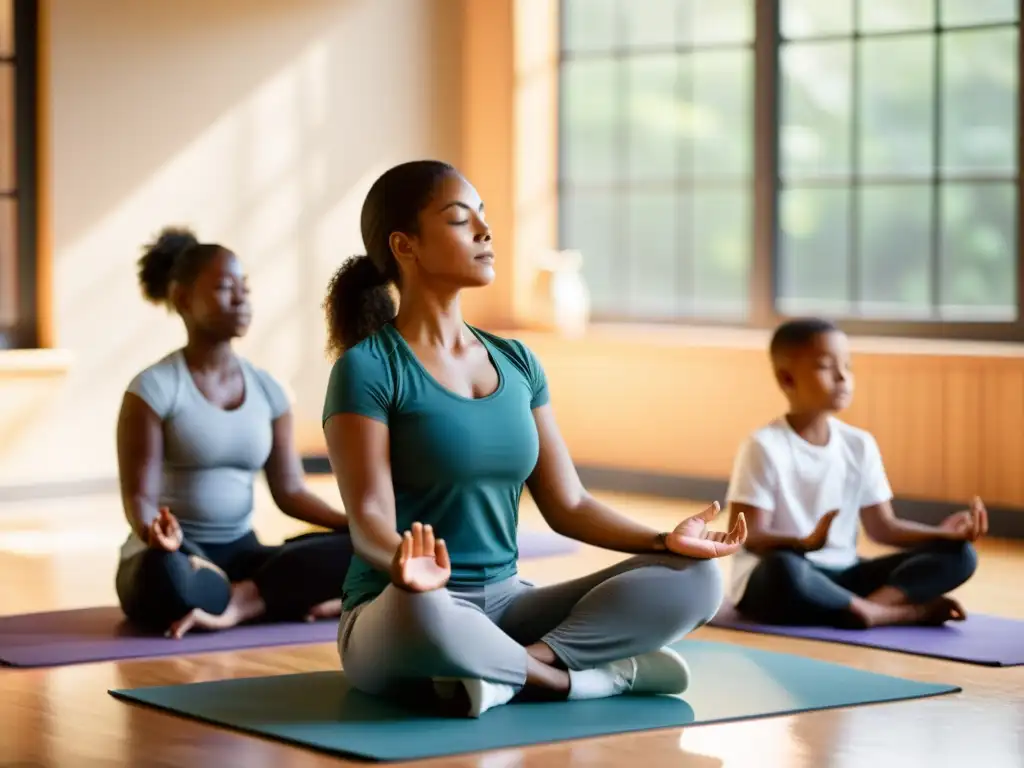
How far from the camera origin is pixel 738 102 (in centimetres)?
757

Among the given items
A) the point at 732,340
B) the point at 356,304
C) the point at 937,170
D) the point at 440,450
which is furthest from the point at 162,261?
the point at 937,170

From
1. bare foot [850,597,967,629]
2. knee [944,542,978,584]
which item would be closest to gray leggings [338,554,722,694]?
bare foot [850,597,967,629]

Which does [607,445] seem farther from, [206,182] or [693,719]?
[693,719]

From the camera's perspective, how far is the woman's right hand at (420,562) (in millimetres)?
3070

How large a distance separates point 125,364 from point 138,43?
1.18 metres

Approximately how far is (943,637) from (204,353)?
179 cm

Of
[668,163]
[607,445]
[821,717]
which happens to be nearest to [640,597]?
[821,717]

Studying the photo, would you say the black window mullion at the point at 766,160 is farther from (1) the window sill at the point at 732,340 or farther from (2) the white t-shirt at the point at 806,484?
(2) the white t-shirt at the point at 806,484

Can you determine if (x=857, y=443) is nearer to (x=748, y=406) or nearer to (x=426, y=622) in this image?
(x=426, y=622)

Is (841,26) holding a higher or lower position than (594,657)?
higher

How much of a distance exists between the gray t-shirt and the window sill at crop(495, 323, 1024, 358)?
2707mm

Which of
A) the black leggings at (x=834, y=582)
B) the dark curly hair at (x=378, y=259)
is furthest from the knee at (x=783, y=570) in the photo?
the dark curly hair at (x=378, y=259)

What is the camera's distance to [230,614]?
14.4ft

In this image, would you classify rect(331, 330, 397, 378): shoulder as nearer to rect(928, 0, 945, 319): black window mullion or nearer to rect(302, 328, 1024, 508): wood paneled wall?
rect(302, 328, 1024, 508): wood paneled wall
